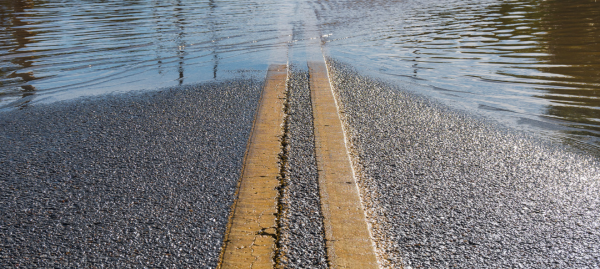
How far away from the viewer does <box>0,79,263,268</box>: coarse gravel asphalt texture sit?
2.12 m

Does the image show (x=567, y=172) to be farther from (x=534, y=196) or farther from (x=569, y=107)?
(x=569, y=107)

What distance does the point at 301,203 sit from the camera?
2514 millimetres

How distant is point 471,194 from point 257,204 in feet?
3.74

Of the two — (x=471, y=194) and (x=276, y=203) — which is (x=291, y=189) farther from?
(x=471, y=194)

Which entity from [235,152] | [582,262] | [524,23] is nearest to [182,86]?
[235,152]

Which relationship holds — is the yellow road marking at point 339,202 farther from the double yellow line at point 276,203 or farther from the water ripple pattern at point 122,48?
the water ripple pattern at point 122,48

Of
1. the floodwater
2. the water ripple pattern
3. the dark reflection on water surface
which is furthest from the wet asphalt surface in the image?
the water ripple pattern

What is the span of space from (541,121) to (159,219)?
3094 millimetres

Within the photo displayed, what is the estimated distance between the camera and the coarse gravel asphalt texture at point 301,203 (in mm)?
2066

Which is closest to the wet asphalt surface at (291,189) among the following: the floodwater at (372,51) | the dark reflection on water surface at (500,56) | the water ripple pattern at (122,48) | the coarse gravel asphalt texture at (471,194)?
the coarse gravel asphalt texture at (471,194)

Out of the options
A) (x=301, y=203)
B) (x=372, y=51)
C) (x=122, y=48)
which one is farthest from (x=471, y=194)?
(x=122, y=48)

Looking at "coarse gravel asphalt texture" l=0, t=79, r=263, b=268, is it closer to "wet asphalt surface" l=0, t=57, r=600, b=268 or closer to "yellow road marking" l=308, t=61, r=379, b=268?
"wet asphalt surface" l=0, t=57, r=600, b=268

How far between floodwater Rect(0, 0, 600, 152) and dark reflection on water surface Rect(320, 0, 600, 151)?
0.7 inches

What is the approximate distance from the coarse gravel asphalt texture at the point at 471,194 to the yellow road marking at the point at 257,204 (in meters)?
0.49
